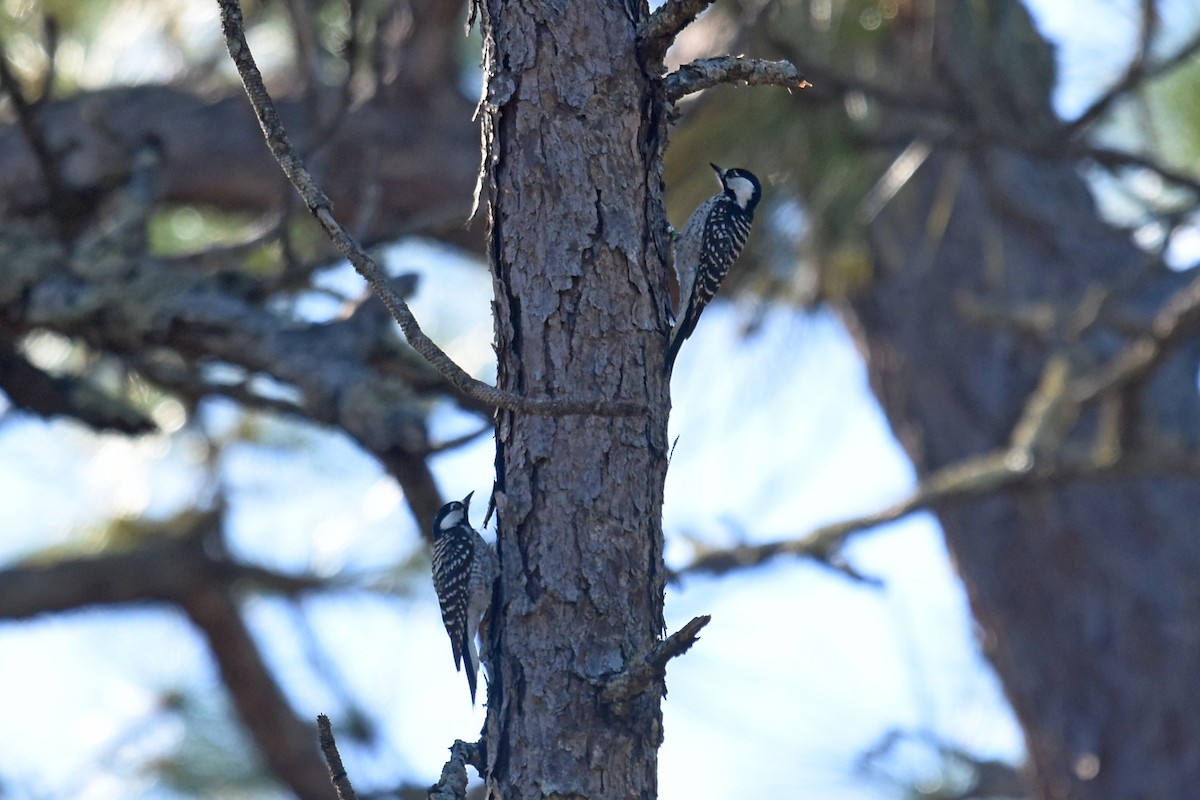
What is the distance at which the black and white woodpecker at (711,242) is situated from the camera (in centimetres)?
374

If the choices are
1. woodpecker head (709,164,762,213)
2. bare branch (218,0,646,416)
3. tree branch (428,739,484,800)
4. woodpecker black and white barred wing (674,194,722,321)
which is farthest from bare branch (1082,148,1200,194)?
tree branch (428,739,484,800)

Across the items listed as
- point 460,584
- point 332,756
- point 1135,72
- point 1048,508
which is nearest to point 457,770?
point 332,756

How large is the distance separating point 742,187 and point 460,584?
152cm

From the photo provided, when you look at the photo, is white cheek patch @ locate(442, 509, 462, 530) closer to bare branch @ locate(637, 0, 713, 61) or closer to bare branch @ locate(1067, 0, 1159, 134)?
bare branch @ locate(637, 0, 713, 61)

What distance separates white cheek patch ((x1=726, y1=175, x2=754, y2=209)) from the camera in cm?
411

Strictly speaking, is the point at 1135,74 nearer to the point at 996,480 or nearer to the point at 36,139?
the point at 996,480

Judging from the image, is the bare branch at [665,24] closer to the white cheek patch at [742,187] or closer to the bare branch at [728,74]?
the bare branch at [728,74]

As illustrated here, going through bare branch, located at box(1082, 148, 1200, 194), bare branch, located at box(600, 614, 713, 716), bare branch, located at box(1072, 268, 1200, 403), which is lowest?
bare branch, located at box(600, 614, 713, 716)

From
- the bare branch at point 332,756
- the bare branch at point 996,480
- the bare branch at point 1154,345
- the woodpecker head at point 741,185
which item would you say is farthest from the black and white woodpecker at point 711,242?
the bare branch at point 332,756

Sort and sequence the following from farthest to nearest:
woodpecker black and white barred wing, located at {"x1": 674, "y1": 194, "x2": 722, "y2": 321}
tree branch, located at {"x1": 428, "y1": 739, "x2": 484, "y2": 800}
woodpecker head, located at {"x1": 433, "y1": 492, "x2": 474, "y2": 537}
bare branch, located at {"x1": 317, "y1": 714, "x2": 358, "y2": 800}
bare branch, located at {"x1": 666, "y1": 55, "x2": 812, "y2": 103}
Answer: woodpecker black and white barred wing, located at {"x1": 674, "y1": 194, "x2": 722, "y2": 321}, woodpecker head, located at {"x1": 433, "y1": 492, "x2": 474, "y2": 537}, bare branch, located at {"x1": 666, "y1": 55, "x2": 812, "y2": 103}, tree branch, located at {"x1": 428, "y1": 739, "x2": 484, "y2": 800}, bare branch, located at {"x1": 317, "y1": 714, "x2": 358, "y2": 800}

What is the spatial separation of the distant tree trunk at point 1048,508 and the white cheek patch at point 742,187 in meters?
1.23

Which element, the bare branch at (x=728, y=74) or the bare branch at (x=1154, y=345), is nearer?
the bare branch at (x=728, y=74)

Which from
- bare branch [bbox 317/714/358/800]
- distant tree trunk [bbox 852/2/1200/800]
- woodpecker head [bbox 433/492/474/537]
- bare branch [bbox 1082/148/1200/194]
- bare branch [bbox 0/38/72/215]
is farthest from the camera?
distant tree trunk [bbox 852/2/1200/800]

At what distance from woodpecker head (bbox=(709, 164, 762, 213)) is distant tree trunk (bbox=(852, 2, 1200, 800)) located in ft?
3.96
